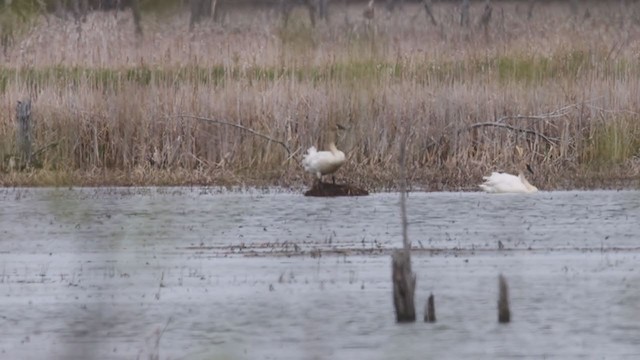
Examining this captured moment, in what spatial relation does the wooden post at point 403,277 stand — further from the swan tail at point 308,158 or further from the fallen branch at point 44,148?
the fallen branch at point 44,148

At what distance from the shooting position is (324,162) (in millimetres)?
15398

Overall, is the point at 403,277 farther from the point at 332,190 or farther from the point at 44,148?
the point at 44,148

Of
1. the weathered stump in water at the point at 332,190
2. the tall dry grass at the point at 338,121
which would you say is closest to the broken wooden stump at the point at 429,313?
the weathered stump in water at the point at 332,190

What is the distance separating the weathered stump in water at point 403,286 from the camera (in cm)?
737

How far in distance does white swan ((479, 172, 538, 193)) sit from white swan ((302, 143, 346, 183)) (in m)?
1.45

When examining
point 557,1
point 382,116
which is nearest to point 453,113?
point 382,116

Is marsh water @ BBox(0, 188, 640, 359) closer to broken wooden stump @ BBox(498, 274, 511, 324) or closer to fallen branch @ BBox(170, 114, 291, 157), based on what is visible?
broken wooden stump @ BBox(498, 274, 511, 324)

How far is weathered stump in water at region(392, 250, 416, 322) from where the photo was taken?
737 centimetres

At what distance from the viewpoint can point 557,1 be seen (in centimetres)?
3453

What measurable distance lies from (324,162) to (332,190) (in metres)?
0.29

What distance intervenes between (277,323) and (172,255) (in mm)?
3209

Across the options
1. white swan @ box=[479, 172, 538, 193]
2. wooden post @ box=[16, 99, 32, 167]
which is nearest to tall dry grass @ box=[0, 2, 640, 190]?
wooden post @ box=[16, 99, 32, 167]

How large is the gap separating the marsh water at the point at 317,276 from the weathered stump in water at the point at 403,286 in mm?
106

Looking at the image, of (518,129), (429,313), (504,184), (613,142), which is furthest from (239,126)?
(429,313)
